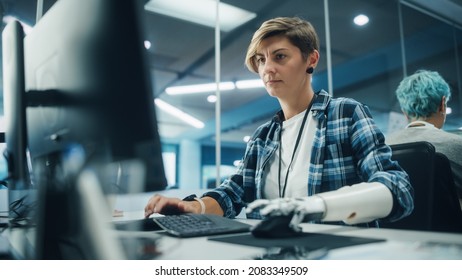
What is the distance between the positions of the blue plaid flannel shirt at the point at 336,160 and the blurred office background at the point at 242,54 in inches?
29.6

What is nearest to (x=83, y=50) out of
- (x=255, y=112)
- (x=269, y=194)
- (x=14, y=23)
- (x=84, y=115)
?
(x=84, y=115)

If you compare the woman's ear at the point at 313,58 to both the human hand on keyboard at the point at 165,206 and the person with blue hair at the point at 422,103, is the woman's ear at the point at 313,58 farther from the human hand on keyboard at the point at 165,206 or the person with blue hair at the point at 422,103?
the human hand on keyboard at the point at 165,206

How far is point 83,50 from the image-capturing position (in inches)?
21.1

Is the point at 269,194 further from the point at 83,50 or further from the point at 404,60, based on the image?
the point at 404,60

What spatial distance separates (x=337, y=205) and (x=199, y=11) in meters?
2.31

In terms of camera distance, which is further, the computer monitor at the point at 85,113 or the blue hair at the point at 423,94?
the blue hair at the point at 423,94

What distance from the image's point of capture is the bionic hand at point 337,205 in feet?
2.08

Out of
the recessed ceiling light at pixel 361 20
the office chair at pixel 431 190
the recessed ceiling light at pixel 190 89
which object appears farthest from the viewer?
the recessed ceiling light at pixel 361 20

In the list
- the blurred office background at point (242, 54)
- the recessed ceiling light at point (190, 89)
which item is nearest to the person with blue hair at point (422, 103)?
the blurred office background at point (242, 54)

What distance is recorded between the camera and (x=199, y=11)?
8.82 feet

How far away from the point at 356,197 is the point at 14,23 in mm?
806

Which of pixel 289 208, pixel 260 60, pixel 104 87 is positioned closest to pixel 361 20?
pixel 260 60

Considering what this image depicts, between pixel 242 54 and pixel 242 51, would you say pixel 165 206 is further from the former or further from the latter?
pixel 242 51

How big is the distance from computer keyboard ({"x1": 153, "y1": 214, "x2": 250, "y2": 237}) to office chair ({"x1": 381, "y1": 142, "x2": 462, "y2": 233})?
0.61 m
